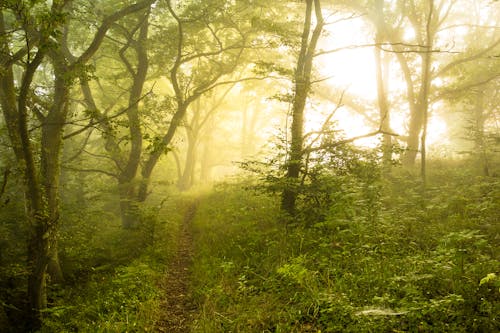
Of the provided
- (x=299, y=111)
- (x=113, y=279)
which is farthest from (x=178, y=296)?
(x=299, y=111)

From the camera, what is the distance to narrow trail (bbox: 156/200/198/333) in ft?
22.5

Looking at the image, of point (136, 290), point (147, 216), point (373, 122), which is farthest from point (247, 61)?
point (136, 290)

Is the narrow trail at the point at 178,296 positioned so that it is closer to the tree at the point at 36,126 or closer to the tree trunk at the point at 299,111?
the tree at the point at 36,126

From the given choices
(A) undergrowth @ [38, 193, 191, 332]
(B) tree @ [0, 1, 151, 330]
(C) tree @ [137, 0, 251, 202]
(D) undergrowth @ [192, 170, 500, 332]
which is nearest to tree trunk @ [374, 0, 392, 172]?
(C) tree @ [137, 0, 251, 202]

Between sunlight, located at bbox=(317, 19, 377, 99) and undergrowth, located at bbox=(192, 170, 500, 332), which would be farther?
sunlight, located at bbox=(317, 19, 377, 99)

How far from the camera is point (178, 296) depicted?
26.7 feet

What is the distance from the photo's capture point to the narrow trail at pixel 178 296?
6844mm

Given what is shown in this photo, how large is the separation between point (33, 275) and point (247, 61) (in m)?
15.0

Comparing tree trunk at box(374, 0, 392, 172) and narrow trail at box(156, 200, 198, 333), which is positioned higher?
tree trunk at box(374, 0, 392, 172)

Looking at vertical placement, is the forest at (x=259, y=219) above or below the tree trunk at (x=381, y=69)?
below

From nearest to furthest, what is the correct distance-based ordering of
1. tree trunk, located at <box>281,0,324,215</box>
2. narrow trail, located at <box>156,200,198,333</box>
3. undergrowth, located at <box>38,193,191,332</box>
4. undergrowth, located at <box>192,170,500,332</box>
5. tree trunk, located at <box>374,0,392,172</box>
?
undergrowth, located at <box>192,170,500,332</box>
undergrowth, located at <box>38,193,191,332</box>
narrow trail, located at <box>156,200,198,333</box>
tree trunk, located at <box>281,0,324,215</box>
tree trunk, located at <box>374,0,392,172</box>

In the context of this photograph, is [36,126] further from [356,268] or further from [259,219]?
[259,219]

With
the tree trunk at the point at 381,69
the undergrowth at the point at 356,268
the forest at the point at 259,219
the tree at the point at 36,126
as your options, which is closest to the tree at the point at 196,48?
the forest at the point at 259,219

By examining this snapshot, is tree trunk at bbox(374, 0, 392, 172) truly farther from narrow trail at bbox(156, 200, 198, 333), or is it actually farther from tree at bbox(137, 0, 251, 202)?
narrow trail at bbox(156, 200, 198, 333)
